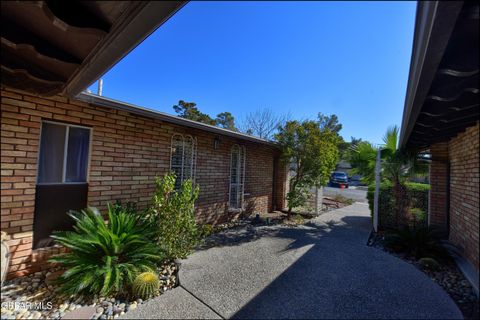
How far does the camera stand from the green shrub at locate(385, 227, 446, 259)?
473cm

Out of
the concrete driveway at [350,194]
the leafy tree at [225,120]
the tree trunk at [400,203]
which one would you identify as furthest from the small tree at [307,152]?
the leafy tree at [225,120]

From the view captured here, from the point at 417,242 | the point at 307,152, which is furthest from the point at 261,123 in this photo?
the point at 417,242

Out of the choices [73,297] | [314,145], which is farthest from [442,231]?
[73,297]

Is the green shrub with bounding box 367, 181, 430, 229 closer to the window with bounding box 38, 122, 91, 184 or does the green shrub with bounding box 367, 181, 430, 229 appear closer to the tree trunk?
the tree trunk

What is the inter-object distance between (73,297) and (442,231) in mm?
8169

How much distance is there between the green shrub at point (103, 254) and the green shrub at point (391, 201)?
725 centimetres

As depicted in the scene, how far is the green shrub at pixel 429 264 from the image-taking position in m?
4.17

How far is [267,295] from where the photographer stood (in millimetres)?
3139

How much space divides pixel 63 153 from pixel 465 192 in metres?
7.57

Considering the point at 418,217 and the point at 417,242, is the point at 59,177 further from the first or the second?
the point at 418,217

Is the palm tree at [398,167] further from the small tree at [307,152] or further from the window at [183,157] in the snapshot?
the window at [183,157]

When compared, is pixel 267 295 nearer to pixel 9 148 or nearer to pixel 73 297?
pixel 73 297

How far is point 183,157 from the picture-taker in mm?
5699

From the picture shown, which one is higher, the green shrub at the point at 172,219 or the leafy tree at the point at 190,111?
the leafy tree at the point at 190,111
